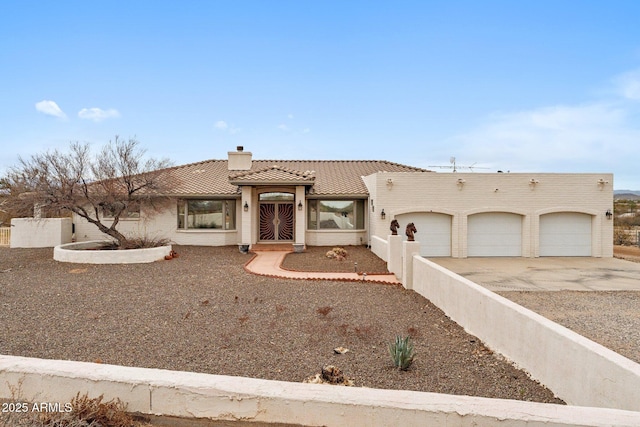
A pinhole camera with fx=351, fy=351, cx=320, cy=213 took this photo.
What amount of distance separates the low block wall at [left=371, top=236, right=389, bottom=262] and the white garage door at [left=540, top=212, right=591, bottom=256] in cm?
842

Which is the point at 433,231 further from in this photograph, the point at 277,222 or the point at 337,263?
the point at 277,222

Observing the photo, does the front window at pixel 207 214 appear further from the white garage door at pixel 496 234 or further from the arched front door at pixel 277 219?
the white garage door at pixel 496 234

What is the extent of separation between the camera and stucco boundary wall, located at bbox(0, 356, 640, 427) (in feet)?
8.94

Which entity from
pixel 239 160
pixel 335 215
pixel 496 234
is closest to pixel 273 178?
pixel 335 215

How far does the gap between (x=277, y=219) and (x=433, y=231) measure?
8.13 m

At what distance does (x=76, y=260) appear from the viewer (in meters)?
13.5

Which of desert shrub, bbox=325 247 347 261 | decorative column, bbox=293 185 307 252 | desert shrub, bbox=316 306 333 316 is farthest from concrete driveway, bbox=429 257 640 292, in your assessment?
decorative column, bbox=293 185 307 252

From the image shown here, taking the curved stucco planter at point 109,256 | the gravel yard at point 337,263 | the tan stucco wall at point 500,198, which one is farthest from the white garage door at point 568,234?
the curved stucco planter at point 109,256

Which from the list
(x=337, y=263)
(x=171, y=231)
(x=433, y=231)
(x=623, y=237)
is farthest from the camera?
(x=623, y=237)

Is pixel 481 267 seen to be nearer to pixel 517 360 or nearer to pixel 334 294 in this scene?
pixel 334 294

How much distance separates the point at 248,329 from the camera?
6512 mm

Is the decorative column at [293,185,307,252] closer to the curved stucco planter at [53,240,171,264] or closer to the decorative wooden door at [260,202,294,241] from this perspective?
the decorative wooden door at [260,202,294,241]

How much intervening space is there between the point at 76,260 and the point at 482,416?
49.5 ft

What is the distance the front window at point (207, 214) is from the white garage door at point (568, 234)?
1604cm
